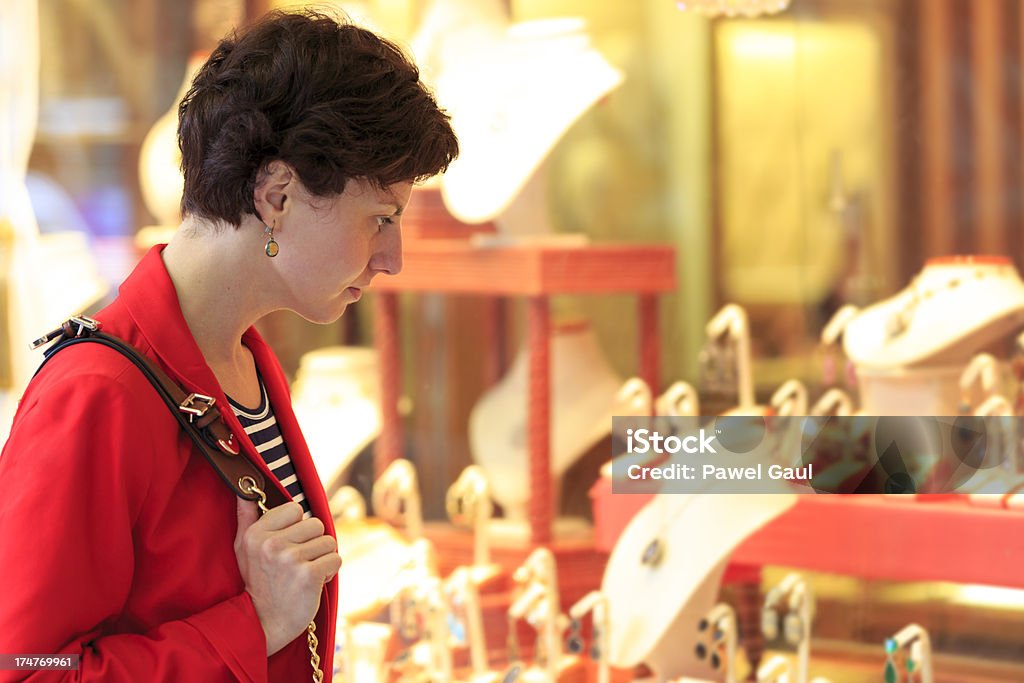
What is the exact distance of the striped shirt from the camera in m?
0.93

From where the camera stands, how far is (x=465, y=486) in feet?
6.35

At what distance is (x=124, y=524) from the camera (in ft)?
2.53

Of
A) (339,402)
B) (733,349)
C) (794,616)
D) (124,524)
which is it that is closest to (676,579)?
(794,616)

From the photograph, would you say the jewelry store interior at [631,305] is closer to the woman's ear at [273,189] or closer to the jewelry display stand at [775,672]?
the jewelry display stand at [775,672]

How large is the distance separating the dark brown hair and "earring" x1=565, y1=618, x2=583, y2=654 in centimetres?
96

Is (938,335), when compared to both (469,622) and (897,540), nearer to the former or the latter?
(897,540)

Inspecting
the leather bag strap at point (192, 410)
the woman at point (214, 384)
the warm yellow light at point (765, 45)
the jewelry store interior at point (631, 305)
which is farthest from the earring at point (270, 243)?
the warm yellow light at point (765, 45)

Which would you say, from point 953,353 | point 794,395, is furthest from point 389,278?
point 953,353

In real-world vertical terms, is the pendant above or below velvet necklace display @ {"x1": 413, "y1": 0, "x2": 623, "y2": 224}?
below

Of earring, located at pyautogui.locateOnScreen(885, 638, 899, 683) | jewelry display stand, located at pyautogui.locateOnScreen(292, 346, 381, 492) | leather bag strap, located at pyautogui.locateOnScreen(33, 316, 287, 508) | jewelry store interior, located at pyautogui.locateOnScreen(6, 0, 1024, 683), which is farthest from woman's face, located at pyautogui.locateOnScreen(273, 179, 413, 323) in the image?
jewelry display stand, located at pyautogui.locateOnScreen(292, 346, 381, 492)

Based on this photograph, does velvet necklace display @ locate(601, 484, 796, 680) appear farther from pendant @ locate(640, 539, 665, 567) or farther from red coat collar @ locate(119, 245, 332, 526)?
red coat collar @ locate(119, 245, 332, 526)

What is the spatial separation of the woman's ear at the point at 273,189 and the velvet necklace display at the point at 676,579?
88 centimetres

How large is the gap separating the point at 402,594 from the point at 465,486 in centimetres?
28

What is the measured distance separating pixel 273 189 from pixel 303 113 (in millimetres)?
57
